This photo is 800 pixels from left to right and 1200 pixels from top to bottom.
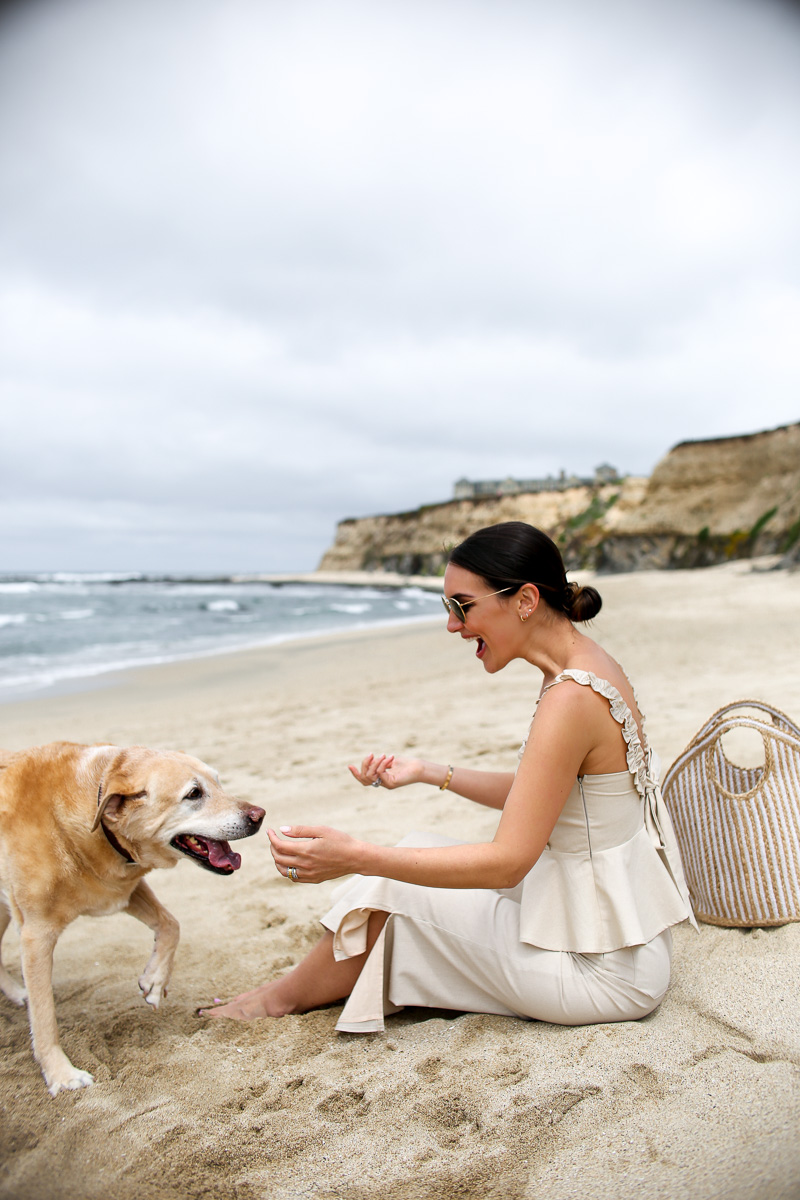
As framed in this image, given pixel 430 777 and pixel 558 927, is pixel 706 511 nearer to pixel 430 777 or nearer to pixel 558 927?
pixel 430 777

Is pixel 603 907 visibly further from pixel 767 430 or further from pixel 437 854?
pixel 767 430

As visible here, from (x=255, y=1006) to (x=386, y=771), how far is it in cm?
99

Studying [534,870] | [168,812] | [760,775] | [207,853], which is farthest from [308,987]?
[760,775]

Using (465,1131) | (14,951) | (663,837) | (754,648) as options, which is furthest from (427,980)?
(754,648)

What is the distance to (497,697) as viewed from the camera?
832 centimetres

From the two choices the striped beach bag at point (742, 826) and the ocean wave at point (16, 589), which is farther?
the ocean wave at point (16, 589)

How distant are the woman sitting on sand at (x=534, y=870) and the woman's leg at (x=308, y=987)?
1cm

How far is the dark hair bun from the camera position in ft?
8.25

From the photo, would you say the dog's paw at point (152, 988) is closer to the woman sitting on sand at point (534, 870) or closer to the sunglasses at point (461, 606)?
the woman sitting on sand at point (534, 870)

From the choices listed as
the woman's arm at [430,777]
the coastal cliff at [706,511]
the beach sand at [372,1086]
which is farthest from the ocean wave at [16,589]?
the woman's arm at [430,777]

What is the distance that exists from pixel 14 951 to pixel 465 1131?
247 centimetres

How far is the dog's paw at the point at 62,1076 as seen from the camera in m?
2.38

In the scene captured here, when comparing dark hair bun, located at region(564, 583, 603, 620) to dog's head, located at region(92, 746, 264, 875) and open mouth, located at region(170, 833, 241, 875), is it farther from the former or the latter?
open mouth, located at region(170, 833, 241, 875)

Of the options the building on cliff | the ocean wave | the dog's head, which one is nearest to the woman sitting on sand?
the dog's head
